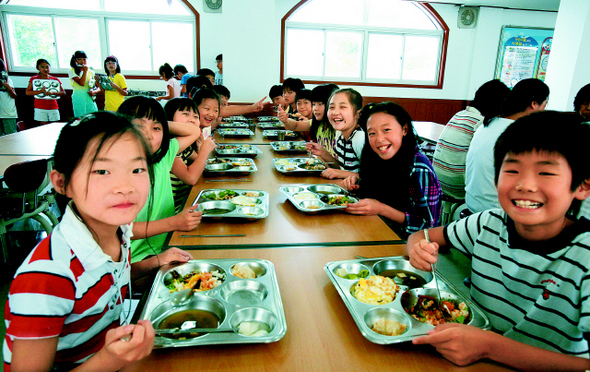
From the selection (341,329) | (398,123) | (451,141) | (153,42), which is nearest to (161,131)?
(398,123)

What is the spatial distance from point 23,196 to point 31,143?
1.25 m

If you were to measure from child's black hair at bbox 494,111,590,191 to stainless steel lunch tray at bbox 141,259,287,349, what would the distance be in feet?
2.55

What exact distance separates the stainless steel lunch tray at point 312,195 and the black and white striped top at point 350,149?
0.47 m

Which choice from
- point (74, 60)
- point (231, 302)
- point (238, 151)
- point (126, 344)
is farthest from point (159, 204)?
point (74, 60)

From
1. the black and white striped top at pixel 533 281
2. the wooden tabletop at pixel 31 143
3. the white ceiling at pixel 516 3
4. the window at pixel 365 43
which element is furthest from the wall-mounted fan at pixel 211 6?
the black and white striped top at pixel 533 281

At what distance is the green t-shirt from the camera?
1.63 meters

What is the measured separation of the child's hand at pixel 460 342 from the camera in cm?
79

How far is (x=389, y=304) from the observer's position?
0.97 meters

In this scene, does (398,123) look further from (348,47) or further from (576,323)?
(348,47)

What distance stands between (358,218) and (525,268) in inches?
30.9

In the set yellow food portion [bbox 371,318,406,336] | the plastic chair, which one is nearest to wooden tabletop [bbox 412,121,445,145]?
yellow food portion [bbox 371,318,406,336]

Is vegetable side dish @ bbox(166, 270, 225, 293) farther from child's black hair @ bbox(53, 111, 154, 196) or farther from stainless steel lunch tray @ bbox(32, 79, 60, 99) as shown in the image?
stainless steel lunch tray @ bbox(32, 79, 60, 99)

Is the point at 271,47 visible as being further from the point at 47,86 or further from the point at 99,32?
the point at 99,32

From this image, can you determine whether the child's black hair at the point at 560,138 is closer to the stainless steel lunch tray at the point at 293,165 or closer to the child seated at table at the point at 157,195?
the child seated at table at the point at 157,195
